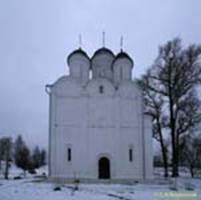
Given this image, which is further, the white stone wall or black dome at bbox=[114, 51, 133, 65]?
black dome at bbox=[114, 51, 133, 65]

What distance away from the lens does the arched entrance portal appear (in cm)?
2633

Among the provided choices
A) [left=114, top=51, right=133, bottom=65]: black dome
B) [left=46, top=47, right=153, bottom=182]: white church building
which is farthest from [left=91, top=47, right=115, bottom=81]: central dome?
[left=46, top=47, right=153, bottom=182]: white church building


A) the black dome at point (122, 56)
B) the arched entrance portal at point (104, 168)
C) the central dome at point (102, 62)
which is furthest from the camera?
the central dome at point (102, 62)

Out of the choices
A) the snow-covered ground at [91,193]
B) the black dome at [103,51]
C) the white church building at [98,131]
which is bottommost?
the snow-covered ground at [91,193]

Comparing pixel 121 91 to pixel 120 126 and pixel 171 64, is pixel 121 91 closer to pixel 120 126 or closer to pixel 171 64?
pixel 120 126

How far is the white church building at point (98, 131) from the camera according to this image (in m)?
25.8

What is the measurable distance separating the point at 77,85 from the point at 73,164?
713cm

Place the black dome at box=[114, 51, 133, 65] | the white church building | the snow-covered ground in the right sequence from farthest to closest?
1. the black dome at box=[114, 51, 133, 65]
2. the white church building
3. the snow-covered ground

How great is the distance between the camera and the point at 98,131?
86.9 feet

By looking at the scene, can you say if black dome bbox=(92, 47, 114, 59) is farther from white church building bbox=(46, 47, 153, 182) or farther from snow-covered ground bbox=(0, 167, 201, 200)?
snow-covered ground bbox=(0, 167, 201, 200)

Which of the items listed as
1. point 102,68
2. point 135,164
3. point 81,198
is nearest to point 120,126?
point 135,164

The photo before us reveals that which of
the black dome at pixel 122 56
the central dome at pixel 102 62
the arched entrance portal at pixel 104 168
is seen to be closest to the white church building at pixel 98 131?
the arched entrance portal at pixel 104 168

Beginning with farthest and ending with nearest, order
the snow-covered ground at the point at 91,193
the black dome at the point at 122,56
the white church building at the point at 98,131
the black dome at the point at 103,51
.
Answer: the black dome at the point at 103,51, the black dome at the point at 122,56, the white church building at the point at 98,131, the snow-covered ground at the point at 91,193

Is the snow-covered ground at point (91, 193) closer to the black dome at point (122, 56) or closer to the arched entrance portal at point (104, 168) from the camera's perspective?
the arched entrance portal at point (104, 168)
